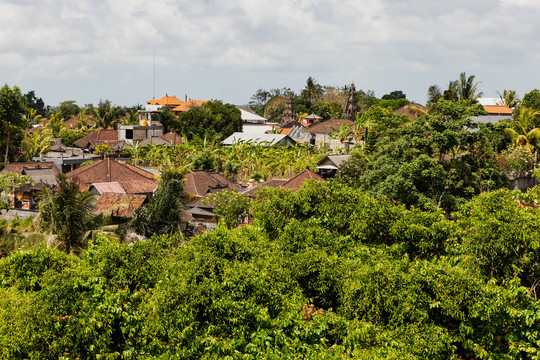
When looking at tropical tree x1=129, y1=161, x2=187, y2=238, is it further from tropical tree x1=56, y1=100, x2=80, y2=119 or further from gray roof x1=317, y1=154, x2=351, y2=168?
tropical tree x1=56, y1=100, x2=80, y2=119

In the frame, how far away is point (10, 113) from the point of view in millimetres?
37750

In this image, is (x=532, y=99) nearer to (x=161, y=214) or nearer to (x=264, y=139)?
(x=264, y=139)

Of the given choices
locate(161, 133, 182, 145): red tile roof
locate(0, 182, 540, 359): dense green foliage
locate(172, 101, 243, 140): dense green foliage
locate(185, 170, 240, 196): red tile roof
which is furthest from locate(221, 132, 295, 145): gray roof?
locate(0, 182, 540, 359): dense green foliage

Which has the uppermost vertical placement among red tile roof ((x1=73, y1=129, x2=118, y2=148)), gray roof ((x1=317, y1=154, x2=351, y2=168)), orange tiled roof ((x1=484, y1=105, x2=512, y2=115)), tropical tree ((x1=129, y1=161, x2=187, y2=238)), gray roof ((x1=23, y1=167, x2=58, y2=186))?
orange tiled roof ((x1=484, y1=105, x2=512, y2=115))

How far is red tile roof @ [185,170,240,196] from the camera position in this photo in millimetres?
28984

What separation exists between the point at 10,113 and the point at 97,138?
24.6 m

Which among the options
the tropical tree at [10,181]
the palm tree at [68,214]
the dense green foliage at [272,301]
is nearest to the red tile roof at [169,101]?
the tropical tree at [10,181]

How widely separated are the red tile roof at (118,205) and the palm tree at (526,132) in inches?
1035

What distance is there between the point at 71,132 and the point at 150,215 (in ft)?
158

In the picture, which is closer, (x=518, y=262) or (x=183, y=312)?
(x=183, y=312)

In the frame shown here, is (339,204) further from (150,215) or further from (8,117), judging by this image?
(8,117)

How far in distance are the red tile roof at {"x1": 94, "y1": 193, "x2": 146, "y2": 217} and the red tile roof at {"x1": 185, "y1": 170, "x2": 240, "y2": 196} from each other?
4.68 metres

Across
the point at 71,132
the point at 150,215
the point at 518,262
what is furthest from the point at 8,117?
the point at 518,262

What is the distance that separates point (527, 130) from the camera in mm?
39438
